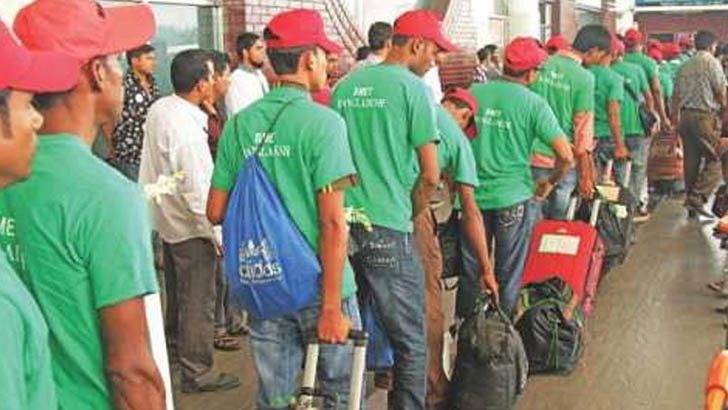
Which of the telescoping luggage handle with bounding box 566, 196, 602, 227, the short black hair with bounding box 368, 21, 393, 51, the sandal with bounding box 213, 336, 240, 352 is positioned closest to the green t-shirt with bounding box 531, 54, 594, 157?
the telescoping luggage handle with bounding box 566, 196, 602, 227

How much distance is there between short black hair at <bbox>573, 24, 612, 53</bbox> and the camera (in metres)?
7.56

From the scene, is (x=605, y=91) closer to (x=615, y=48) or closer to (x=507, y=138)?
(x=615, y=48)

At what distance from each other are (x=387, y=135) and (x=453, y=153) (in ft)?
1.43

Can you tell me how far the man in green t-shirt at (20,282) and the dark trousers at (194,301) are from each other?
10.4ft

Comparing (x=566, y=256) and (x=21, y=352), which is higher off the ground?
(x=21, y=352)

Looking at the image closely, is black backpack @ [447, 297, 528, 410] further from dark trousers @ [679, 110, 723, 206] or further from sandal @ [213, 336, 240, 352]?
dark trousers @ [679, 110, 723, 206]

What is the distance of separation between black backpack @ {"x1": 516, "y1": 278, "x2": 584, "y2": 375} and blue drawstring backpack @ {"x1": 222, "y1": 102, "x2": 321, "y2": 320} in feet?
7.88

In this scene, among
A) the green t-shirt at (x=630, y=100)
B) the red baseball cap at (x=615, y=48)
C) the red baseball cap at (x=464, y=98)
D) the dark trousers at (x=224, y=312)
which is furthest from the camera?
the green t-shirt at (x=630, y=100)

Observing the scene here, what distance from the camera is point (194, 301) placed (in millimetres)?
4863

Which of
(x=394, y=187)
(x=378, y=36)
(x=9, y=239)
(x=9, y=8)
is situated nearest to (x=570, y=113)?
(x=378, y=36)

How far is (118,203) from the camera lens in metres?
1.89

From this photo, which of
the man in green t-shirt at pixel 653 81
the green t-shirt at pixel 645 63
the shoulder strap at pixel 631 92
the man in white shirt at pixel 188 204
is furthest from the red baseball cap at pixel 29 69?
the green t-shirt at pixel 645 63

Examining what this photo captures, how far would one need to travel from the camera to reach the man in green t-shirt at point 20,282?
1463 mm

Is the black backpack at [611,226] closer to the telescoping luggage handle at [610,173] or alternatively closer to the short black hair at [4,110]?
the telescoping luggage handle at [610,173]
